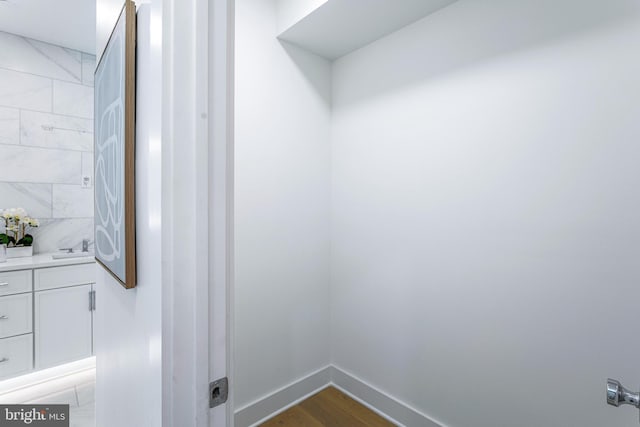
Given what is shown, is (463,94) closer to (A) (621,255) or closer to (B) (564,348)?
(A) (621,255)

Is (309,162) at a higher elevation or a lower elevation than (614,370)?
higher

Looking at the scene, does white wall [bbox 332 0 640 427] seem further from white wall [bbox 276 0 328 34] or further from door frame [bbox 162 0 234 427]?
door frame [bbox 162 0 234 427]

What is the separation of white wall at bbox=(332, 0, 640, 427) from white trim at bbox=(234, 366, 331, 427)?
35 cm

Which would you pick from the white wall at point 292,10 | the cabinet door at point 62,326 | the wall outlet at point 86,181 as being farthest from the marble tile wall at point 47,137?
the white wall at point 292,10

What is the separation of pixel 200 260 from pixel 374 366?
1.75 m

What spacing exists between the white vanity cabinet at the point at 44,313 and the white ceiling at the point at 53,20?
1796 millimetres

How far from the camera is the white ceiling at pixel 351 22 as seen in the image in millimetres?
1662

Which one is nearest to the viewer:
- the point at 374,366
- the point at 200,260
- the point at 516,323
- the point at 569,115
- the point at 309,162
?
the point at 200,260

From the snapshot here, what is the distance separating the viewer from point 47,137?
263cm

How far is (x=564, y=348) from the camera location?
132cm

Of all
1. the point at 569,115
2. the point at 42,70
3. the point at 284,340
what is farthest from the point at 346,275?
the point at 42,70

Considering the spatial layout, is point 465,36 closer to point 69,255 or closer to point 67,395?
point 69,255

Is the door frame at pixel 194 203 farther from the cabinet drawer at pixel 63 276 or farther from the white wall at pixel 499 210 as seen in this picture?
the cabinet drawer at pixel 63 276

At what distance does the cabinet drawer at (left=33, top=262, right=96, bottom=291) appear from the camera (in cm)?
229
